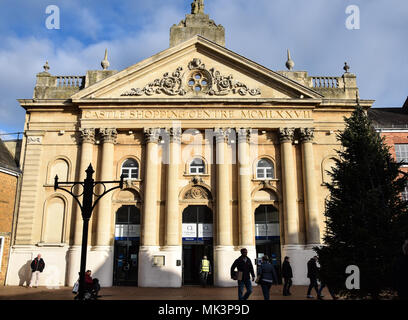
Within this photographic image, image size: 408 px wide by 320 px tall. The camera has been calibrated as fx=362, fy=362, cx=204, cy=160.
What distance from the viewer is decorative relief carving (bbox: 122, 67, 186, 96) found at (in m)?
25.8

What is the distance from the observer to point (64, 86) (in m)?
27.0

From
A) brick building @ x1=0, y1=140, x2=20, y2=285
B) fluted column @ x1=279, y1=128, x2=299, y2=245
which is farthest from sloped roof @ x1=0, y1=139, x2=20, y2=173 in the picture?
fluted column @ x1=279, y1=128, x2=299, y2=245

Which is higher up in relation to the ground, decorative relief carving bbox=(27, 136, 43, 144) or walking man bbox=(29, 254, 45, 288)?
decorative relief carving bbox=(27, 136, 43, 144)

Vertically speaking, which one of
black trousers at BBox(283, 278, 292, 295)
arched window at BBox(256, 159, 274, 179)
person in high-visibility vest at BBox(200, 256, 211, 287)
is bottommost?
black trousers at BBox(283, 278, 292, 295)

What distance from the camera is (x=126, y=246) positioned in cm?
2428

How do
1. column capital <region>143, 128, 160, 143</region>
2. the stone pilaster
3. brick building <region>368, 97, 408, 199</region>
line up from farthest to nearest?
brick building <region>368, 97, 408, 199</region>, column capital <region>143, 128, 160, 143</region>, the stone pilaster

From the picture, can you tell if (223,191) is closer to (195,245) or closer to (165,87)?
(195,245)

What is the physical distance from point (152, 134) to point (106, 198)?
5337mm

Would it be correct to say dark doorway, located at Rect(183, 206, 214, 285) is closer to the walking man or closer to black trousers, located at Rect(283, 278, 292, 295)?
black trousers, located at Rect(283, 278, 292, 295)

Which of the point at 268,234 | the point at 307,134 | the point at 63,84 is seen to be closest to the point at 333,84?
the point at 307,134

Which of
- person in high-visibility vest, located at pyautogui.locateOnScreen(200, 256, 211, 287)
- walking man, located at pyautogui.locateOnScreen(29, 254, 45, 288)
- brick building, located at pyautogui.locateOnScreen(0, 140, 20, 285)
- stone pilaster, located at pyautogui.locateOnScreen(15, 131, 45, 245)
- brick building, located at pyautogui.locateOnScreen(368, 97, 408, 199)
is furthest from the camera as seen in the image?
brick building, located at pyautogui.locateOnScreen(368, 97, 408, 199)

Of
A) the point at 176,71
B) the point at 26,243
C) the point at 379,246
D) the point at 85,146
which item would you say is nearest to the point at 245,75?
the point at 176,71

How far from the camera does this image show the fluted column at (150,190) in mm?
23484

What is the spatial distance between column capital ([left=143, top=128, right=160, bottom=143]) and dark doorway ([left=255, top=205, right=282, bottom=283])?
8.59 m
